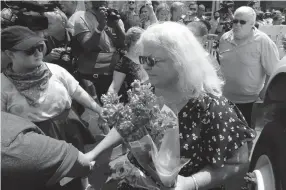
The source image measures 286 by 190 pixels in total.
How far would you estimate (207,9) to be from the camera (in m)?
11.8

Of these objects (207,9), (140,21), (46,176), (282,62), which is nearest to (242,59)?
(282,62)

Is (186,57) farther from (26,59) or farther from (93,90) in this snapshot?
(93,90)

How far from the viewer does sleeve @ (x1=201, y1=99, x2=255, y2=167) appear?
162 cm

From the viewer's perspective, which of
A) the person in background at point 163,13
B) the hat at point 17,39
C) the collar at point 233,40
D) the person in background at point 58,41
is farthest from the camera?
the person in background at point 163,13

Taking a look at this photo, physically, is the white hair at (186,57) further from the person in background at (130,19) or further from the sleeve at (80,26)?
the person in background at (130,19)

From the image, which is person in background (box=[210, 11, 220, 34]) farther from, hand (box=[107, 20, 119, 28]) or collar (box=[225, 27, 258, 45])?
hand (box=[107, 20, 119, 28])

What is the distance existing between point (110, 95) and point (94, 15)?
2.54 meters

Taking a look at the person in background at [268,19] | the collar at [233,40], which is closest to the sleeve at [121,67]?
the collar at [233,40]

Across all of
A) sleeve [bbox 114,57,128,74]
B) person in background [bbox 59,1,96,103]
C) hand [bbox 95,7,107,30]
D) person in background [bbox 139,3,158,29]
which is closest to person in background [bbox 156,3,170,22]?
person in background [bbox 139,3,158,29]

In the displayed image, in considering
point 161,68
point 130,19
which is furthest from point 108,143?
point 130,19

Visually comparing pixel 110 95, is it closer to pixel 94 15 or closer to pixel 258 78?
pixel 94 15

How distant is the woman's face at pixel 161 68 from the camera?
171cm

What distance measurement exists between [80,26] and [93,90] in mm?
763

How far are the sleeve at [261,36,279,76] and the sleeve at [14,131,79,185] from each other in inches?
116
